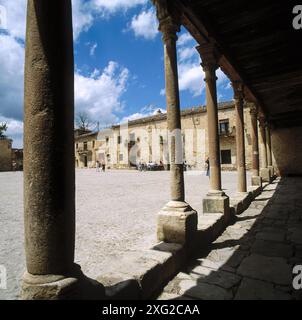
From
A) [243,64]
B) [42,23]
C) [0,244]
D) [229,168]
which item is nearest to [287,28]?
[243,64]

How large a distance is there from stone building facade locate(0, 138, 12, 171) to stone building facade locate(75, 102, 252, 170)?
452 inches

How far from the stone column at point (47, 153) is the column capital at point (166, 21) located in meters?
2.32

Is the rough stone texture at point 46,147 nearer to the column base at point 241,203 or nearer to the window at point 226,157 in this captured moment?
the column base at point 241,203

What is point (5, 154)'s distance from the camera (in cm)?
3641

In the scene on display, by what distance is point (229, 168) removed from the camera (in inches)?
1029

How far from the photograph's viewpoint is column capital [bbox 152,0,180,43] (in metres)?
3.61

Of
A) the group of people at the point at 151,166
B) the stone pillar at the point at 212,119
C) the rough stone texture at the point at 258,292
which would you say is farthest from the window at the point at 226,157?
the rough stone texture at the point at 258,292

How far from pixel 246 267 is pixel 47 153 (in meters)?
2.58

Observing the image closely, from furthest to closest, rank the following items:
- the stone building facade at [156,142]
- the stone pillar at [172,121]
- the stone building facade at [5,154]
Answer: the stone building facade at [5,154], the stone building facade at [156,142], the stone pillar at [172,121]

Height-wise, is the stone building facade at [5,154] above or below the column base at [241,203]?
above

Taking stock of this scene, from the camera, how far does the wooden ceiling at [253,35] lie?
14.2ft

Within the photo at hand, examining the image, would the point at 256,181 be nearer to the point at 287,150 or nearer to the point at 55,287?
the point at 55,287

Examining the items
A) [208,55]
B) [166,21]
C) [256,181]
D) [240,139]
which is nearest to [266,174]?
[256,181]
